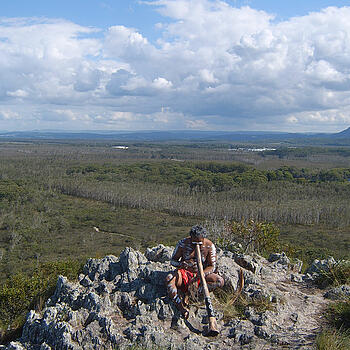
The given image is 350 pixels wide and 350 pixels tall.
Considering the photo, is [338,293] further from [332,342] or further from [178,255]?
[178,255]

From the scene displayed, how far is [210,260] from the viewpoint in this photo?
7.63 m

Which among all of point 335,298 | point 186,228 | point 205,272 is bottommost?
point 186,228

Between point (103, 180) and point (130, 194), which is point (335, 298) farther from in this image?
point (103, 180)

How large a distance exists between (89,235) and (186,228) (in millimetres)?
15354

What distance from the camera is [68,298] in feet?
24.9

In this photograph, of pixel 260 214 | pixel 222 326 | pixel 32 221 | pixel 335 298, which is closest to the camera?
pixel 222 326

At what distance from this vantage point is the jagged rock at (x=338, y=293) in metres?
8.50

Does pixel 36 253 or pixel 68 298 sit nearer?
pixel 68 298

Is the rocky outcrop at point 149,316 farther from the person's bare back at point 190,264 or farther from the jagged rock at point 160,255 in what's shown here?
the jagged rock at point 160,255

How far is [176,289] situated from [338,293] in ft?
14.2

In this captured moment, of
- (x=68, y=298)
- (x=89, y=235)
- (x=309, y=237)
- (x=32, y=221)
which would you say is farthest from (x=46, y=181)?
(x=68, y=298)

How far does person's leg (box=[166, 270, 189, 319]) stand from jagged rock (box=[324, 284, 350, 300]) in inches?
156

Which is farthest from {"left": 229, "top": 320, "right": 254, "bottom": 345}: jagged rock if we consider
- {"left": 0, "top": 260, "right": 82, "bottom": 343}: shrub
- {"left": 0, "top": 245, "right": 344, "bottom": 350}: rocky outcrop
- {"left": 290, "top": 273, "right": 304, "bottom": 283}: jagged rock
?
{"left": 0, "top": 260, "right": 82, "bottom": 343}: shrub

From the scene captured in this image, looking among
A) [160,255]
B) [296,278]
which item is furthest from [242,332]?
[160,255]
